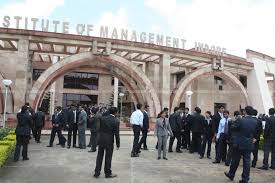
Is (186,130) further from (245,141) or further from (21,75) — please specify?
(21,75)

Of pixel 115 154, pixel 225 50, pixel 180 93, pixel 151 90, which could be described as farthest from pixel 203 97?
pixel 115 154

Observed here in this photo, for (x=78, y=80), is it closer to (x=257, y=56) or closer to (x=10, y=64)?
(x=10, y=64)

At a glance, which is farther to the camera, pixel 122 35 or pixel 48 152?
pixel 122 35

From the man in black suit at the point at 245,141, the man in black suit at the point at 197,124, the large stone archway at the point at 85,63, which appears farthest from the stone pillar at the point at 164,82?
the man in black suit at the point at 245,141

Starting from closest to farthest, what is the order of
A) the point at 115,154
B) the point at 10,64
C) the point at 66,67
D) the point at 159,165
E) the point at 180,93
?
the point at 159,165, the point at 115,154, the point at 66,67, the point at 180,93, the point at 10,64

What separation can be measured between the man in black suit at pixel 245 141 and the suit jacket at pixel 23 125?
5917 mm

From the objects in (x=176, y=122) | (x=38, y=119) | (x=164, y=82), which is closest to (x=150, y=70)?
(x=164, y=82)

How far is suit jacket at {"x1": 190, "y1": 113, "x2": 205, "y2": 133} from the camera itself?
12.2m

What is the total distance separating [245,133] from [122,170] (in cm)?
338

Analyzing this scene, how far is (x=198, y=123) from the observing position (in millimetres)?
12227

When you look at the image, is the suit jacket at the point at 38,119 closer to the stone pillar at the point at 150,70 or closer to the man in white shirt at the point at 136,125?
the man in white shirt at the point at 136,125

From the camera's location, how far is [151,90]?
23766mm

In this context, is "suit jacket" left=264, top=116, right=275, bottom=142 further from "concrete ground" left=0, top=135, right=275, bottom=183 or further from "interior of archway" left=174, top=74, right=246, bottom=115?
"interior of archway" left=174, top=74, right=246, bottom=115

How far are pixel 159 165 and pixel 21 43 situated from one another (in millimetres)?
14059
